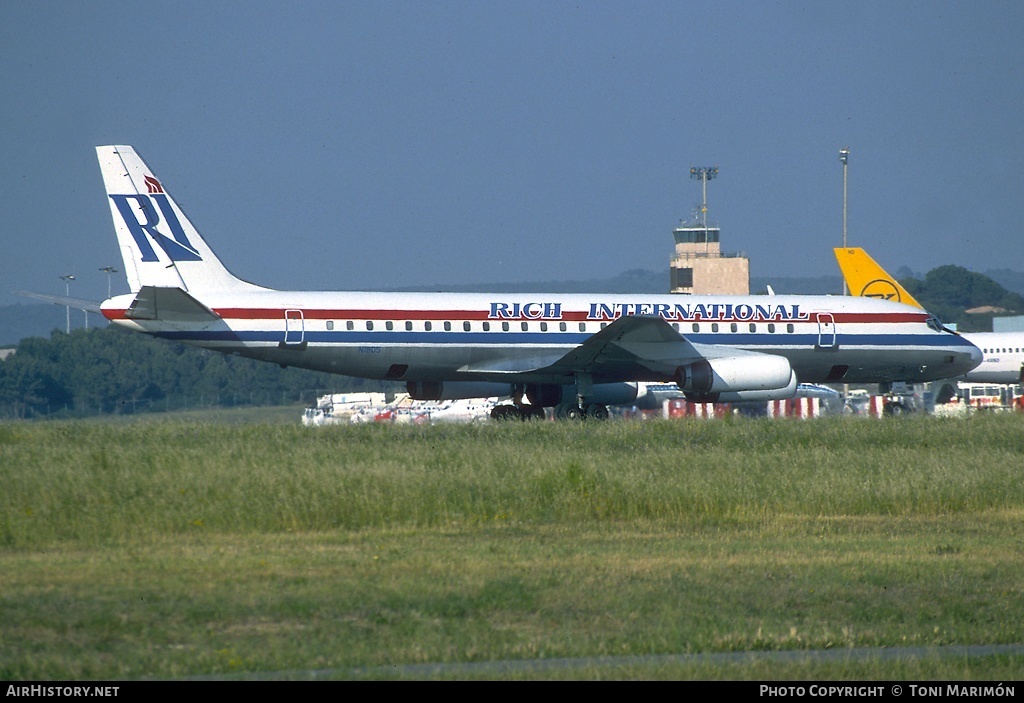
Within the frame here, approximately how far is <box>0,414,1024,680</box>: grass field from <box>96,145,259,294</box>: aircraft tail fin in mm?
7075

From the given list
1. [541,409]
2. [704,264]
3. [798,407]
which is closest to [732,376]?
[541,409]

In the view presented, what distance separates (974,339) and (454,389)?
3454 centimetres

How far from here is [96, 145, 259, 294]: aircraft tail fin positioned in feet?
91.6

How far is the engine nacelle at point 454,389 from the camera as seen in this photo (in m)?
30.0

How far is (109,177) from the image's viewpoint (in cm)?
2795

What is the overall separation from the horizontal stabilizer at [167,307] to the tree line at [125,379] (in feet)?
57.0

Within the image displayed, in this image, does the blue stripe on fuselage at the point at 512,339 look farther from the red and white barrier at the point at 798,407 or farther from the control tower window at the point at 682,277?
the control tower window at the point at 682,277

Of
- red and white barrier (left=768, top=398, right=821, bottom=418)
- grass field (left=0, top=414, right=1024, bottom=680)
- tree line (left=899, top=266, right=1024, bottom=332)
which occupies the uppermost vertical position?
tree line (left=899, top=266, right=1024, bottom=332)

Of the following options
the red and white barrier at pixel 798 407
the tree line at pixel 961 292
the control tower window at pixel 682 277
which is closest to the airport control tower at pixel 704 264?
the control tower window at pixel 682 277

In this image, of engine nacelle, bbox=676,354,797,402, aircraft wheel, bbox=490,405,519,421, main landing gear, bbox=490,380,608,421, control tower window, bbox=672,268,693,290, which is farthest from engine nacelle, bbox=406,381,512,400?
control tower window, bbox=672,268,693,290

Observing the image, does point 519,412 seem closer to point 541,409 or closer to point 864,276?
point 541,409

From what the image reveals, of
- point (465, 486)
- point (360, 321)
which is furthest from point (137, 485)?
point (360, 321)

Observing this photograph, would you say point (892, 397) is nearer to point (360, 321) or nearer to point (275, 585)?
point (360, 321)

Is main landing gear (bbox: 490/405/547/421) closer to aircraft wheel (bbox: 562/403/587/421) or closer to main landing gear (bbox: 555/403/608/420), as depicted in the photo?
main landing gear (bbox: 555/403/608/420)
